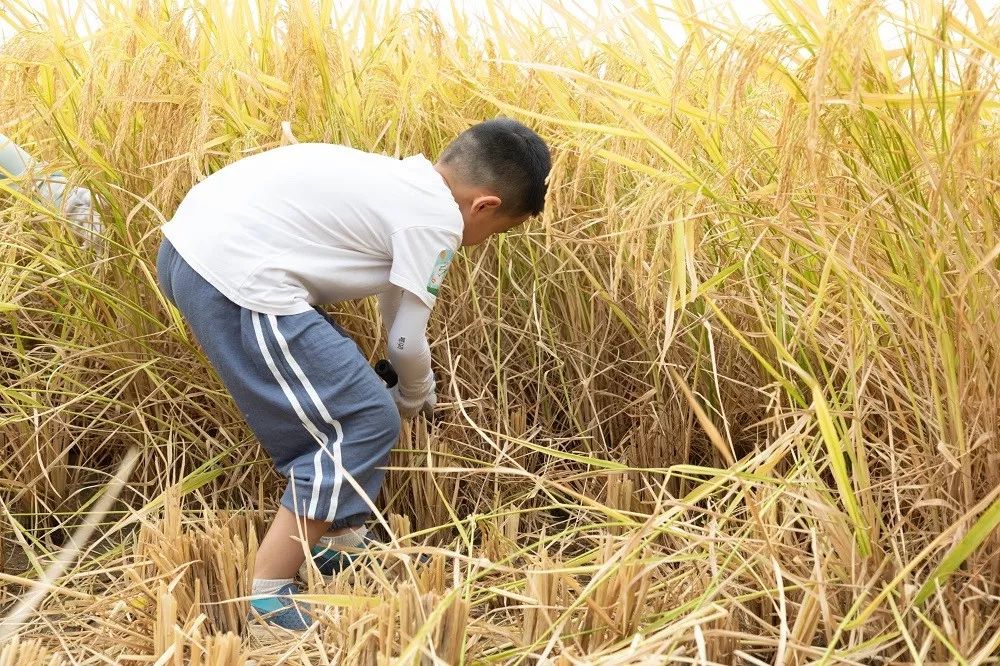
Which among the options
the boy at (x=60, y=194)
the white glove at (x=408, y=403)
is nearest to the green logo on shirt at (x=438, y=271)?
the white glove at (x=408, y=403)

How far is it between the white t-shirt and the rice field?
0.37 ft

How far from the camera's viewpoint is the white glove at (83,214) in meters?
2.01

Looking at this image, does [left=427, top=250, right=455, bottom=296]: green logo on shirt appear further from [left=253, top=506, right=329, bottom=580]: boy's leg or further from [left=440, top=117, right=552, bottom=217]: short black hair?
[left=253, top=506, right=329, bottom=580]: boy's leg

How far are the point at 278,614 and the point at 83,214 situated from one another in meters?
0.92

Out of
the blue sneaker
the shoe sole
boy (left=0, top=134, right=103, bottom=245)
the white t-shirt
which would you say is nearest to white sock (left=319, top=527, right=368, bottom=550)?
the blue sneaker

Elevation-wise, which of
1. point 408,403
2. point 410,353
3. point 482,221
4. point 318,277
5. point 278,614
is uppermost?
point 482,221

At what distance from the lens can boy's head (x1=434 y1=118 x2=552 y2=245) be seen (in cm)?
181

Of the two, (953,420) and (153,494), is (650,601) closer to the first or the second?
(953,420)

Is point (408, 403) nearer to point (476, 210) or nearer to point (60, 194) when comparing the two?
point (476, 210)

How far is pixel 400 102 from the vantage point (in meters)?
2.08

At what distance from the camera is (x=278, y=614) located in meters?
1.69

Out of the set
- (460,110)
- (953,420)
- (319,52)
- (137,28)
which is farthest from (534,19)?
(953,420)

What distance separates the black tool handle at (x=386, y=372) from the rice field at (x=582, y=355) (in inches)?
4.0

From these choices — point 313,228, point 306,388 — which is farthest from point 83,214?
point 306,388
